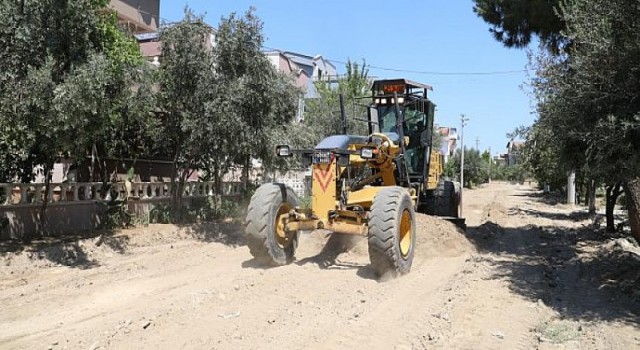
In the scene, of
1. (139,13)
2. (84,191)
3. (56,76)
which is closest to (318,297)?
(56,76)

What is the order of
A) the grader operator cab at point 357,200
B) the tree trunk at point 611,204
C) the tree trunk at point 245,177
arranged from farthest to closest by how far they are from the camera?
the tree trunk at point 245,177
the tree trunk at point 611,204
the grader operator cab at point 357,200

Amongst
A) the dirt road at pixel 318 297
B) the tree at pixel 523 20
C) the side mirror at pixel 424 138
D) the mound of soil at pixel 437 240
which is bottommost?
the dirt road at pixel 318 297

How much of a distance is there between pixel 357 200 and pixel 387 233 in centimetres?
124

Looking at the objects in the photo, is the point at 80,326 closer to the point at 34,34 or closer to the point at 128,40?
the point at 34,34

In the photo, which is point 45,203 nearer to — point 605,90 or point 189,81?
point 189,81

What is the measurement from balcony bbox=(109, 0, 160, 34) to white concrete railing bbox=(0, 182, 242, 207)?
42.1 feet

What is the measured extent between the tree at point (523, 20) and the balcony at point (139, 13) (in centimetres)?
1866

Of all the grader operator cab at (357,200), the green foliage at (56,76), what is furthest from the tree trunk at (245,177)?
the grader operator cab at (357,200)

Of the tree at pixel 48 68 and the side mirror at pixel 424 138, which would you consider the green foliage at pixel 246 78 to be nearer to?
the tree at pixel 48 68

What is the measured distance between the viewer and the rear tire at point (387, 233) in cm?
766

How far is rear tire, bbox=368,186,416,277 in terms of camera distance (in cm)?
766

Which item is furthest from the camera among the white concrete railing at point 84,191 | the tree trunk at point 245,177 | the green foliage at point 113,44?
the tree trunk at point 245,177

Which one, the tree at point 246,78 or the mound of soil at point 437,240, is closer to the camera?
the mound of soil at point 437,240

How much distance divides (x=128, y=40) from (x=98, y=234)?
4.51m
